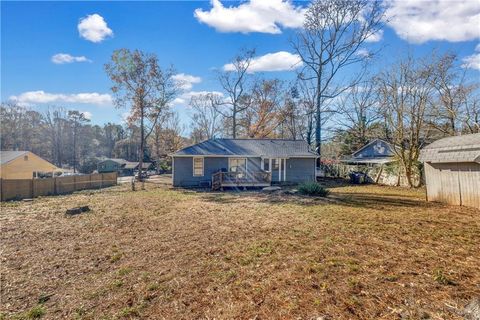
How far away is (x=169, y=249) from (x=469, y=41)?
19234 millimetres

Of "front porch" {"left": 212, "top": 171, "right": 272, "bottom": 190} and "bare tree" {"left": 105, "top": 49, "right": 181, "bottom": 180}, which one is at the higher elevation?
"bare tree" {"left": 105, "top": 49, "right": 181, "bottom": 180}

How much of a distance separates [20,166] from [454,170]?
107ft

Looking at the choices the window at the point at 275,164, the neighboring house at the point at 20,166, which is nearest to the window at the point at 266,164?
the window at the point at 275,164

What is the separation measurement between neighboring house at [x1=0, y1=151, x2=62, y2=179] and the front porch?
1973 cm

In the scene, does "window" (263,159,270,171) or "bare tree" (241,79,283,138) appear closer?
"window" (263,159,270,171)

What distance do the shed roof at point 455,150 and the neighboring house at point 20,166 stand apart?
30648mm

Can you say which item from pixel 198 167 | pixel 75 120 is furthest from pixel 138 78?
pixel 75 120

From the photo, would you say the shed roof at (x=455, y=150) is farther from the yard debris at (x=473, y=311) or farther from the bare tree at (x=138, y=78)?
the bare tree at (x=138, y=78)

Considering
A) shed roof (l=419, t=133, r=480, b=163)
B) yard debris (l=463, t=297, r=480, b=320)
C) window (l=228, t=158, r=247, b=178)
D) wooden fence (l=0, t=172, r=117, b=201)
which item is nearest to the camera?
yard debris (l=463, t=297, r=480, b=320)

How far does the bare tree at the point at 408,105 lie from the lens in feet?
56.1

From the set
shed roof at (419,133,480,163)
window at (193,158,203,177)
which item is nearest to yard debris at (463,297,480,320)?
shed roof at (419,133,480,163)

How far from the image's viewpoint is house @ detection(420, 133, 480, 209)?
31.9 ft

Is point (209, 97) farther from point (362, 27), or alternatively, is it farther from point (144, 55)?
point (362, 27)

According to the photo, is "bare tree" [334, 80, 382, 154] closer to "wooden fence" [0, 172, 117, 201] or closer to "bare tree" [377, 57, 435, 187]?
"bare tree" [377, 57, 435, 187]
